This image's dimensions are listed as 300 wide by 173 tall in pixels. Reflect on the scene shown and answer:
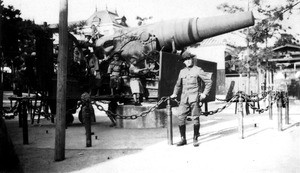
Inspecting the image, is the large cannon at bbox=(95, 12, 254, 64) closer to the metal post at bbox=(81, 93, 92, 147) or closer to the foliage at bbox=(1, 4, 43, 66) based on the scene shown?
the metal post at bbox=(81, 93, 92, 147)

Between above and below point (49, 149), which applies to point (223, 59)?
above

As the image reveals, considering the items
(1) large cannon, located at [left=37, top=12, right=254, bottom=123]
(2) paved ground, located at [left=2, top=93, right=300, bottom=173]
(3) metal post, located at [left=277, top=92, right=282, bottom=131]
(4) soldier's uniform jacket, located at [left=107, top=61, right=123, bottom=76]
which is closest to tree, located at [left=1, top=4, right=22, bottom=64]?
(1) large cannon, located at [left=37, top=12, right=254, bottom=123]

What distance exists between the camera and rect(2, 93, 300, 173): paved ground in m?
4.70

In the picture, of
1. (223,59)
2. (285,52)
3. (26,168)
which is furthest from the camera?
(223,59)

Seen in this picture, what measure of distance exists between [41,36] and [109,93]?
2297mm

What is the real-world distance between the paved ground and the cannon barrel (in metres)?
2.16

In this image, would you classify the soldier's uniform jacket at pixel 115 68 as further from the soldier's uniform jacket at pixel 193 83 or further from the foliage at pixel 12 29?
the foliage at pixel 12 29

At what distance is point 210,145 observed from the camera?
623cm

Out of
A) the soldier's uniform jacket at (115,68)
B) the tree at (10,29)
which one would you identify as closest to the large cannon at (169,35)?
the soldier's uniform jacket at (115,68)

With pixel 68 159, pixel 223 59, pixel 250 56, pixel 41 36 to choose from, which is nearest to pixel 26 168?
pixel 68 159

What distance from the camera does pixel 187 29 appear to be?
8758 mm

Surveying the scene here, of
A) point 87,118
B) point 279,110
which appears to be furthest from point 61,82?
point 279,110

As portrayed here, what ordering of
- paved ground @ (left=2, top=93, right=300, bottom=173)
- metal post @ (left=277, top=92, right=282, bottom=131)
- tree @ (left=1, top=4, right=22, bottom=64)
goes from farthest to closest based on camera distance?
tree @ (left=1, top=4, right=22, bottom=64) → metal post @ (left=277, top=92, right=282, bottom=131) → paved ground @ (left=2, top=93, right=300, bottom=173)

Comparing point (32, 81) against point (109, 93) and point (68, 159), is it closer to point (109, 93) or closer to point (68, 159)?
point (109, 93)
